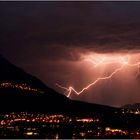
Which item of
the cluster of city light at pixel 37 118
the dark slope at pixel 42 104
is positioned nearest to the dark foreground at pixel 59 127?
the cluster of city light at pixel 37 118

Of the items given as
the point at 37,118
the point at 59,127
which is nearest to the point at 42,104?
the point at 37,118

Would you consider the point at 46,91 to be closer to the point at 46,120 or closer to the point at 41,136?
the point at 46,120

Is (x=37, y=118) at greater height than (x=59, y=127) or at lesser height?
greater

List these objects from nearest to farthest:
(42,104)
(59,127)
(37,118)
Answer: (59,127) → (37,118) → (42,104)

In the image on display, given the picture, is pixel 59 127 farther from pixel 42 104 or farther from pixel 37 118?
pixel 42 104

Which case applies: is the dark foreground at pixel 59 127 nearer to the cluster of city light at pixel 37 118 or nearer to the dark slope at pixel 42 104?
the cluster of city light at pixel 37 118

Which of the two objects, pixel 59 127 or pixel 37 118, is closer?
pixel 59 127

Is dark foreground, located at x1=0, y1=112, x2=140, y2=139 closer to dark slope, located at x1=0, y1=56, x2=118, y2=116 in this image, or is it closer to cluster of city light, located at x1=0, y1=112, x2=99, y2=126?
cluster of city light, located at x1=0, y1=112, x2=99, y2=126

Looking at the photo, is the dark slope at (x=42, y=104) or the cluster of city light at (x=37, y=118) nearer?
the cluster of city light at (x=37, y=118)

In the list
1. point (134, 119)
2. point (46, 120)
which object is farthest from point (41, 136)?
point (134, 119)

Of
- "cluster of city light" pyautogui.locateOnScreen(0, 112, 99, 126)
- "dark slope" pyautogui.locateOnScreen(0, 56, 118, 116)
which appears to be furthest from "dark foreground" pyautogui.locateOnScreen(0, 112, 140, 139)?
"dark slope" pyautogui.locateOnScreen(0, 56, 118, 116)

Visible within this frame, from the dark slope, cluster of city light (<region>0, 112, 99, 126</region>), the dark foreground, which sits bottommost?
the dark foreground
